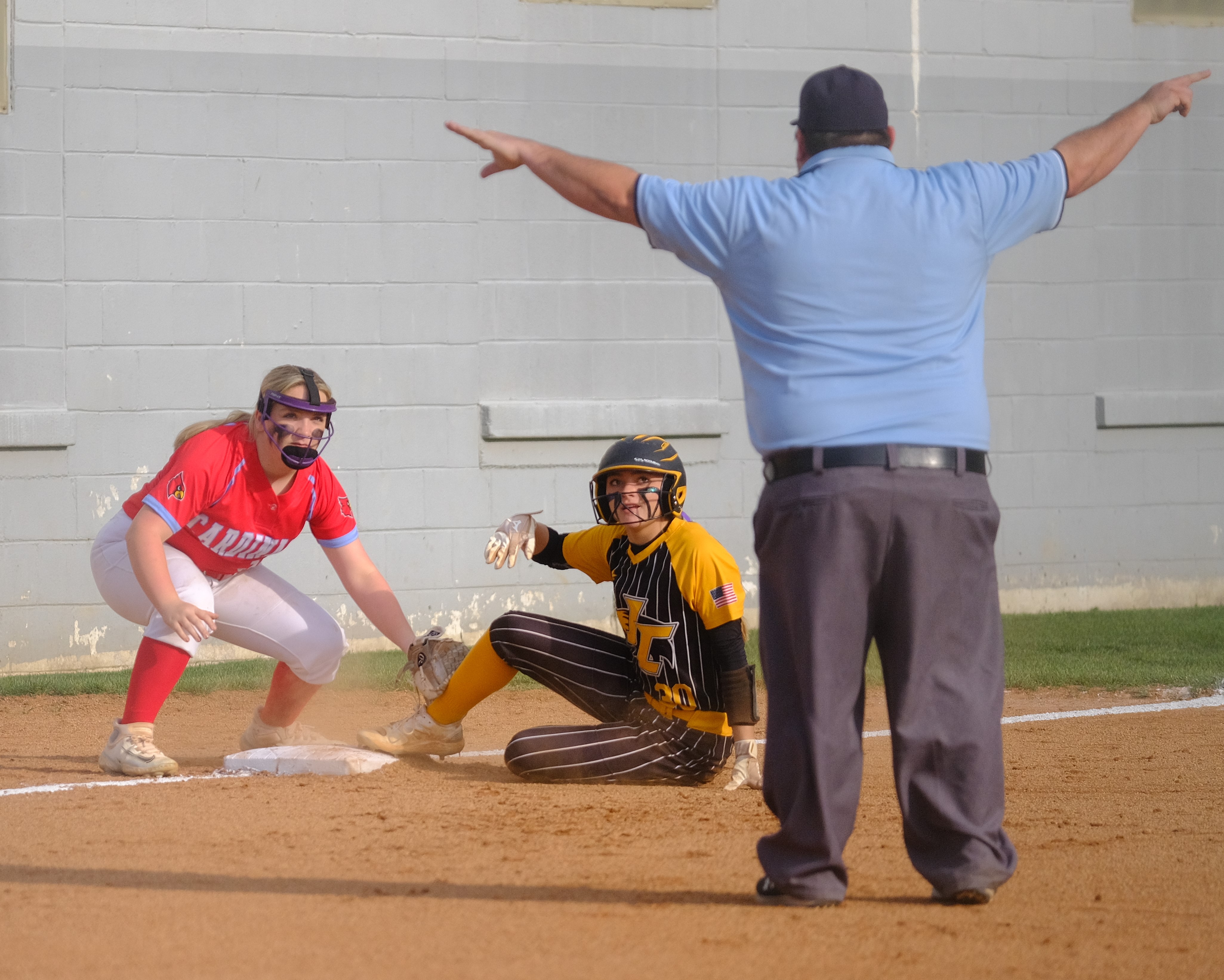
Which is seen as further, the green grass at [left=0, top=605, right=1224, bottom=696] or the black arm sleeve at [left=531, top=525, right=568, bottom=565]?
the green grass at [left=0, top=605, right=1224, bottom=696]

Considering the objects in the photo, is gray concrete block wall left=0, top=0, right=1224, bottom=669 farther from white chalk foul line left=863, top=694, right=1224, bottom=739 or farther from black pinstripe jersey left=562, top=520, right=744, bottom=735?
black pinstripe jersey left=562, top=520, right=744, bottom=735

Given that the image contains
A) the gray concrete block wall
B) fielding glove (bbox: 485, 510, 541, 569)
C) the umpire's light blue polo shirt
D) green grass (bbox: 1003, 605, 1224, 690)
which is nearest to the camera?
the umpire's light blue polo shirt

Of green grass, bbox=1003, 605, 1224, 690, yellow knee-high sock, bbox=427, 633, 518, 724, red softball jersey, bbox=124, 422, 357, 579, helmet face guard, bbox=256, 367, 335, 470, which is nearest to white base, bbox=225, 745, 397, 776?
yellow knee-high sock, bbox=427, 633, 518, 724

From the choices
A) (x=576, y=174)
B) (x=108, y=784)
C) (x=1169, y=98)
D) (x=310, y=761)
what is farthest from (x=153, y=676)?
(x=1169, y=98)

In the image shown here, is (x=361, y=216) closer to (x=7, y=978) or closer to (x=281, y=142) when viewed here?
A: (x=281, y=142)

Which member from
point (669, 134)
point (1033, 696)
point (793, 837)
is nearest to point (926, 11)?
point (669, 134)

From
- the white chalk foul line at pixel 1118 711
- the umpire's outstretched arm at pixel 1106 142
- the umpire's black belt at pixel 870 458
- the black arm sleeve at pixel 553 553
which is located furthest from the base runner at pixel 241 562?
the umpire's outstretched arm at pixel 1106 142

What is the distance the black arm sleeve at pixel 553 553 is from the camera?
17.0ft

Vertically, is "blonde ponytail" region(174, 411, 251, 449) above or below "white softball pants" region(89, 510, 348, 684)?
above

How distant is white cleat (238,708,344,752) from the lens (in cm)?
561

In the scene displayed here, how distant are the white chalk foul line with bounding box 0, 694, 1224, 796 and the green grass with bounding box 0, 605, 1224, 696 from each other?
0.40 meters

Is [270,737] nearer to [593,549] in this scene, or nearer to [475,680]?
[475,680]

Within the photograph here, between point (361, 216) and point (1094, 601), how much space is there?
580cm

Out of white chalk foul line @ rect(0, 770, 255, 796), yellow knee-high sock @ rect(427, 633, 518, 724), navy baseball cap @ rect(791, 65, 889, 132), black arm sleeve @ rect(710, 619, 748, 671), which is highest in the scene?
navy baseball cap @ rect(791, 65, 889, 132)
